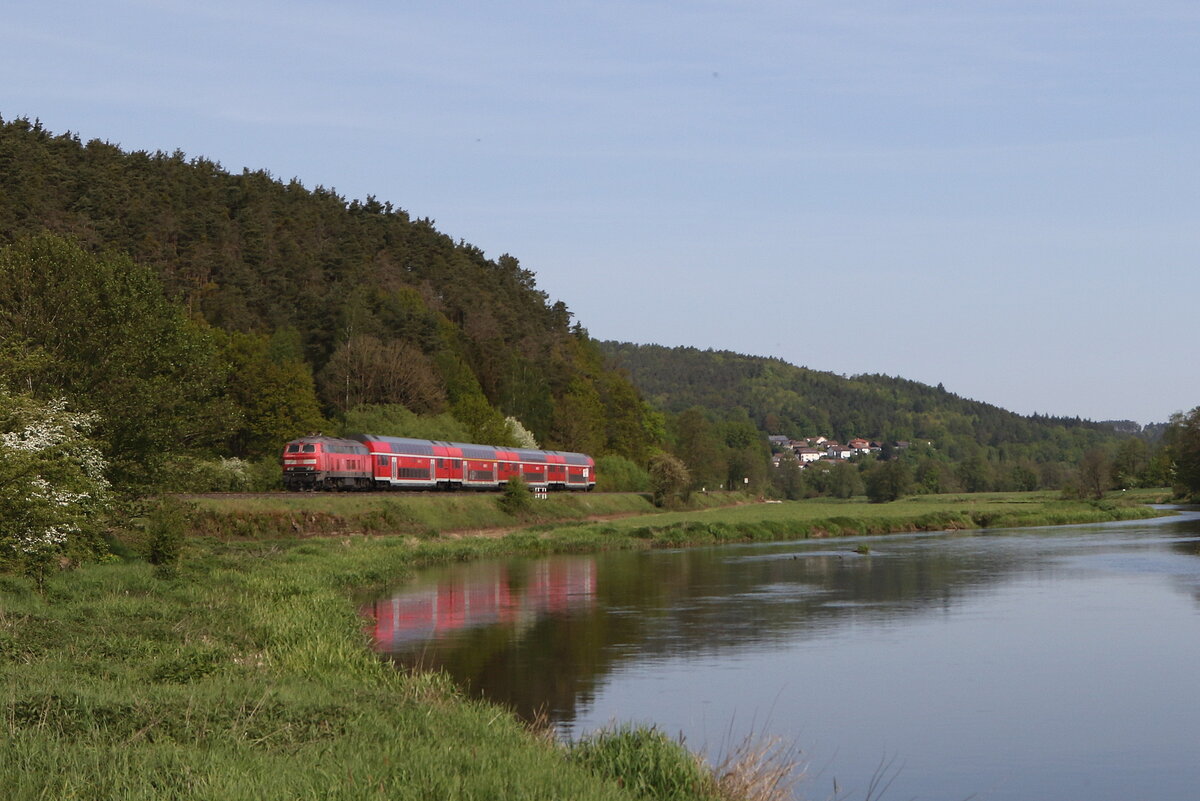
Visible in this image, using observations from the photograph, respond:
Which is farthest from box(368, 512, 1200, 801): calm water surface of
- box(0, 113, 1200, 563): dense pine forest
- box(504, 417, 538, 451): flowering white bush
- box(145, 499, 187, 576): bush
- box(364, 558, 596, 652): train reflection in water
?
box(504, 417, 538, 451): flowering white bush

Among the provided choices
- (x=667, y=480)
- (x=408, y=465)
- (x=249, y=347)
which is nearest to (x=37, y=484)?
(x=408, y=465)

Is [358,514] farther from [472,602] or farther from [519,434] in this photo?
[519,434]

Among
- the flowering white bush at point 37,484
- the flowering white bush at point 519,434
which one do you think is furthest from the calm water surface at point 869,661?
the flowering white bush at point 519,434

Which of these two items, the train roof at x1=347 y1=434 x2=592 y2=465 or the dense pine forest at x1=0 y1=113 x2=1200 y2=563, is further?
the train roof at x1=347 y1=434 x2=592 y2=465

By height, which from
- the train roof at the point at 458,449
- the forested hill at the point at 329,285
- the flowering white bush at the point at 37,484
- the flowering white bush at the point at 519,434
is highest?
the forested hill at the point at 329,285

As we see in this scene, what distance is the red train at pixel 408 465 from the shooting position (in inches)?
2530

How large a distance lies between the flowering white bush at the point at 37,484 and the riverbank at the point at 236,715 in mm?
964

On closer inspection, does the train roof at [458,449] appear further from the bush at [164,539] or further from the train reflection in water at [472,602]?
the bush at [164,539]

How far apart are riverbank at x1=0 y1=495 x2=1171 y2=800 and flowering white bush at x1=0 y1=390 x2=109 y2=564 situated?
0.96 metres

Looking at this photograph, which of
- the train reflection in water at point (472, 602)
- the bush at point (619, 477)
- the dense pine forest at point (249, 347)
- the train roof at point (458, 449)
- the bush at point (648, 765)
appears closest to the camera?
the bush at point (648, 765)

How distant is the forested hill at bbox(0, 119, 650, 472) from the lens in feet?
311

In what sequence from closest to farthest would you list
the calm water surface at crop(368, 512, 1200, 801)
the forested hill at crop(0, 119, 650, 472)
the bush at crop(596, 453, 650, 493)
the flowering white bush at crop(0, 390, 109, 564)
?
the calm water surface at crop(368, 512, 1200, 801) → the flowering white bush at crop(0, 390, 109, 564) → the forested hill at crop(0, 119, 650, 472) → the bush at crop(596, 453, 650, 493)

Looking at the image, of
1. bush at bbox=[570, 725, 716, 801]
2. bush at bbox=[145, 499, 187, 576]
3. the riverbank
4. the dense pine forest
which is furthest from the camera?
the dense pine forest

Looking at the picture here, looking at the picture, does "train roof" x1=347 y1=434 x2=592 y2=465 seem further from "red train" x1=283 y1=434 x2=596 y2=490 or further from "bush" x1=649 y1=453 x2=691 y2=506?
"bush" x1=649 y1=453 x2=691 y2=506
